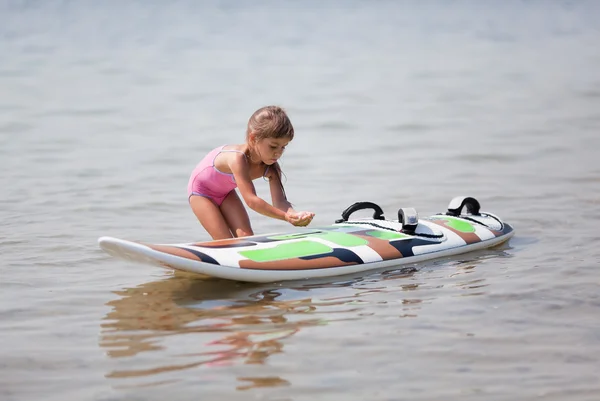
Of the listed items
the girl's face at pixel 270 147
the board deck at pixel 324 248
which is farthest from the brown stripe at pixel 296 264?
the girl's face at pixel 270 147

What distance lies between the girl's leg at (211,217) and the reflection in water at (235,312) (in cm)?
52

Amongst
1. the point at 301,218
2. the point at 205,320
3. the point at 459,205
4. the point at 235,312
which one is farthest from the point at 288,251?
the point at 459,205

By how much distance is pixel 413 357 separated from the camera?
14.6 ft

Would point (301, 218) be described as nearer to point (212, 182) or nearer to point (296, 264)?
point (296, 264)

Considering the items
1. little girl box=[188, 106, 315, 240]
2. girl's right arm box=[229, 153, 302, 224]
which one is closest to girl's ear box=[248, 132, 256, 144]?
little girl box=[188, 106, 315, 240]

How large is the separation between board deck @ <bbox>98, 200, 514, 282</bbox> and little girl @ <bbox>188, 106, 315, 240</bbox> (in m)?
0.23

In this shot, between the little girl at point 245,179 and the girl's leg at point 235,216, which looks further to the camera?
the girl's leg at point 235,216

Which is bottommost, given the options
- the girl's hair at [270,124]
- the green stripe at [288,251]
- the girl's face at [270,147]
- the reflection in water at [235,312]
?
the reflection in water at [235,312]

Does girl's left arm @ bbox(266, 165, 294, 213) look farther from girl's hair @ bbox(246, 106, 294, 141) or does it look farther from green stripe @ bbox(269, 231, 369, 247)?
A: girl's hair @ bbox(246, 106, 294, 141)

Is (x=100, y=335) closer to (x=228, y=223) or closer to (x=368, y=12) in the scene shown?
(x=228, y=223)

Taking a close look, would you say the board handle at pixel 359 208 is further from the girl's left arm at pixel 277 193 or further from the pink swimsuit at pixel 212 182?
the pink swimsuit at pixel 212 182

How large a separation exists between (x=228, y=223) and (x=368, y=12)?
823 inches

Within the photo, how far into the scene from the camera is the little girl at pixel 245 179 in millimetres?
5906

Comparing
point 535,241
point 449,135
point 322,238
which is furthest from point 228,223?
point 449,135
